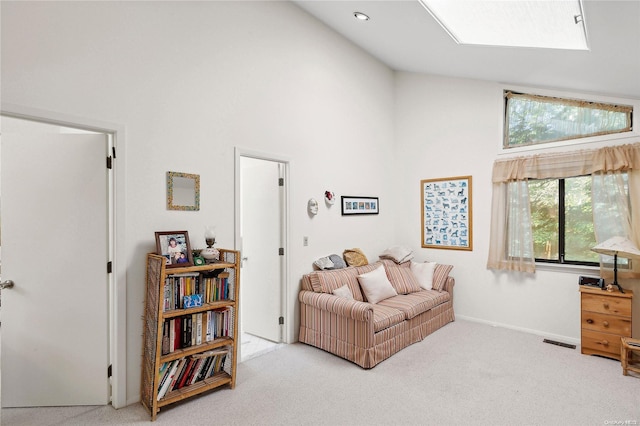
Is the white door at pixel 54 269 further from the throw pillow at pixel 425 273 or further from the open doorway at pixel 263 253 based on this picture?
the throw pillow at pixel 425 273

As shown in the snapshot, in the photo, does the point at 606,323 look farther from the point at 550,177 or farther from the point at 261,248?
the point at 261,248

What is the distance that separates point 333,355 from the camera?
3.46 metres

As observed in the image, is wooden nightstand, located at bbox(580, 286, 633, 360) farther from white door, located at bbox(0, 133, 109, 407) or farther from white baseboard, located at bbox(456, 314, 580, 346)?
white door, located at bbox(0, 133, 109, 407)

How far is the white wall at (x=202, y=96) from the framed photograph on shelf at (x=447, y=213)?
98 cm

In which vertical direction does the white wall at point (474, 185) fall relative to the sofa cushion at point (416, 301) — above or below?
above

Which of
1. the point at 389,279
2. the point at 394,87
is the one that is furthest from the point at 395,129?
the point at 389,279

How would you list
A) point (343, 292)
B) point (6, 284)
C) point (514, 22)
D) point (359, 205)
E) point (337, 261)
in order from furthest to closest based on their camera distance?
point (359, 205) < point (337, 261) < point (343, 292) < point (514, 22) < point (6, 284)

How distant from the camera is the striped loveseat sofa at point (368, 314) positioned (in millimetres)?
3189

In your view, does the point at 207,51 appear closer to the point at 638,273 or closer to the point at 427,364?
the point at 427,364

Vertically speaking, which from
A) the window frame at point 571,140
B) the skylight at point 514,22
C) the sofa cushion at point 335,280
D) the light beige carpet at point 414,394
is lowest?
the light beige carpet at point 414,394

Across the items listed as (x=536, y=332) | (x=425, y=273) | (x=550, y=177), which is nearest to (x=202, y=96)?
(x=425, y=273)

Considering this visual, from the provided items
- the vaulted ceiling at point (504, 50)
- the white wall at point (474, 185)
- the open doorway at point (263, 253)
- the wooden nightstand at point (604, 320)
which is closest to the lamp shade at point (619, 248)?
the wooden nightstand at point (604, 320)

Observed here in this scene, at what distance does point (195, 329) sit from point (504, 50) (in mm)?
3826

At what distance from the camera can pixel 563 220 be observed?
157 inches
